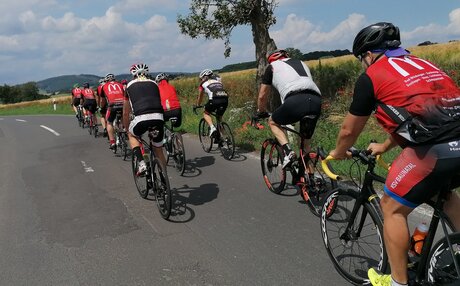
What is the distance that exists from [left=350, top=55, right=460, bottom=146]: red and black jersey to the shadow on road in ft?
11.4

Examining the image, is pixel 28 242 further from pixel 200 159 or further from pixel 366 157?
pixel 200 159

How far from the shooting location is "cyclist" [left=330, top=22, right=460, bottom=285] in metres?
2.64

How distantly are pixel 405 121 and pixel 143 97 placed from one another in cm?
420

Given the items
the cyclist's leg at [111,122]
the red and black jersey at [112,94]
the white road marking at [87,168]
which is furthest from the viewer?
the cyclist's leg at [111,122]

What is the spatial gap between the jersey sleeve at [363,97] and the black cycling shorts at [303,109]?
258cm

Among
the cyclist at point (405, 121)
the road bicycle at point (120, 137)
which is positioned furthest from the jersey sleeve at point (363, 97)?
the road bicycle at point (120, 137)

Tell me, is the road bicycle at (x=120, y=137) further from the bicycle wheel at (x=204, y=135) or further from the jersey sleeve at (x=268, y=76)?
the jersey sleeve at (x=268, y=76)

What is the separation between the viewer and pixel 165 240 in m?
A: 5.06

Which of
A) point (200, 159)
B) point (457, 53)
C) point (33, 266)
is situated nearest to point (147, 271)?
point (33, 266)

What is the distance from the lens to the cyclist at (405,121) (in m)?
2.64

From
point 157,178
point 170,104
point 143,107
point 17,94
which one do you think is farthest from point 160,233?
point 17,94

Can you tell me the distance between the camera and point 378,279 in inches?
130

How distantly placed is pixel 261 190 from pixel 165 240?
7.65ft

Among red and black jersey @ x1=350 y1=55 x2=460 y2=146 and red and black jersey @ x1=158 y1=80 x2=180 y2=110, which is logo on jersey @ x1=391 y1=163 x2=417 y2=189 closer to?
red and black jersey @ x1=350 y1=55 x2=460 y2=146
